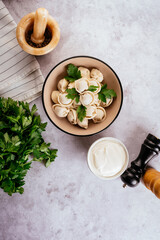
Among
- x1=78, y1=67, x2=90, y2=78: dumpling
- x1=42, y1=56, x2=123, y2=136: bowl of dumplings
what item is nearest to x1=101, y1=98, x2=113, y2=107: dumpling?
x1=42, y1=56, x2=123, y2=136: bowl of dumplings

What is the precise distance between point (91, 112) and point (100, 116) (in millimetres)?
47

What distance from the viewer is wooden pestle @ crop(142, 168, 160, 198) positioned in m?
0.71

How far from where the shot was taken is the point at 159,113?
0.84m

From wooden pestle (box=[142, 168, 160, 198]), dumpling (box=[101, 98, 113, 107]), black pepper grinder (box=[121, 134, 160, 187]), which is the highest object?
dumpling (box=[101, 98, 113, 107])

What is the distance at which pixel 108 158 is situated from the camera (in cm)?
77

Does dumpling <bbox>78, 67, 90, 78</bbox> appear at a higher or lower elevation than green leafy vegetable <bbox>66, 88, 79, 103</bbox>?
higher

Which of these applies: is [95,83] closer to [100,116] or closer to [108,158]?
[100,116]

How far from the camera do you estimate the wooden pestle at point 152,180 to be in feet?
2.34

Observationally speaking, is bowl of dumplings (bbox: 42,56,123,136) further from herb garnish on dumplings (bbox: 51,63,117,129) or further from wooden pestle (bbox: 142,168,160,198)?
wooden pestle (bbox: 142,168,160,198)

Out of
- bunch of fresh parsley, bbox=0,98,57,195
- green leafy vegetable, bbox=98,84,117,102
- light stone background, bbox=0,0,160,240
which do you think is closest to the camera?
bunch of fresh parsley, bbox=0,98,57,195

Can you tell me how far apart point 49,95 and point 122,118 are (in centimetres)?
29

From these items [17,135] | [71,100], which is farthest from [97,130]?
[17,135]

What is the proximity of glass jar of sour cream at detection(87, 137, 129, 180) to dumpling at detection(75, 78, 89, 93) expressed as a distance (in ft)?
0.65

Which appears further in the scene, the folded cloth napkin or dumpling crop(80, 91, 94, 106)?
the folded cloth napkin
